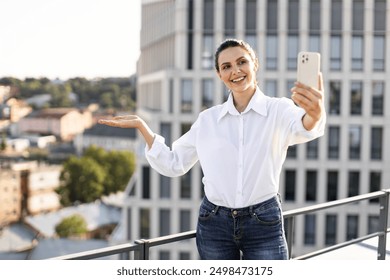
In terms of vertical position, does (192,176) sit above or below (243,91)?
below

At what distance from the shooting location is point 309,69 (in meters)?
1.75

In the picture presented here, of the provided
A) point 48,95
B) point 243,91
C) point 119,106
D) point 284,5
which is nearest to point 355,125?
point 284,5

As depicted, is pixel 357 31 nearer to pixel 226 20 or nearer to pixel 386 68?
pixel 386 68

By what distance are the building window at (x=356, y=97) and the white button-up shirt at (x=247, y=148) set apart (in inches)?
770

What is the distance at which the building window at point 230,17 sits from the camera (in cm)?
2084

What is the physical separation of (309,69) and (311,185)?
20007mm

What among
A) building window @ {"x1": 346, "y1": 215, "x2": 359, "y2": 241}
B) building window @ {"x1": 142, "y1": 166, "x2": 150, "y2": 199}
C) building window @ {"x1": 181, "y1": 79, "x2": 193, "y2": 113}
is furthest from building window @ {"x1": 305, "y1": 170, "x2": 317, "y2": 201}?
building window @ {"x1": 142, "y1": 166, "x2": 150, "y2": 199}

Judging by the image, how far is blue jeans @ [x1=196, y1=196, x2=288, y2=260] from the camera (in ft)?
6.41

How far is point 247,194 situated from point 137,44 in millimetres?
26078

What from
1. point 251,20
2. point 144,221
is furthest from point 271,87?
point 144,221

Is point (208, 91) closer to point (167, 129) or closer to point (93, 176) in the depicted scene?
point (167, 129)

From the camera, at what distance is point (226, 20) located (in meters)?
20.9

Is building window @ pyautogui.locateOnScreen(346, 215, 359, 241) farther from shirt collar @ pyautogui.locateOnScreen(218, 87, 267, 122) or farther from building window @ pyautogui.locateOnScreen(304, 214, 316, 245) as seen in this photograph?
shirt collar @ pyautogui.locateOnScreen(218, 87, 267, 122)

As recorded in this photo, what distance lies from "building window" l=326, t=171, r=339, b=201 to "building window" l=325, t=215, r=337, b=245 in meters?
0.71
